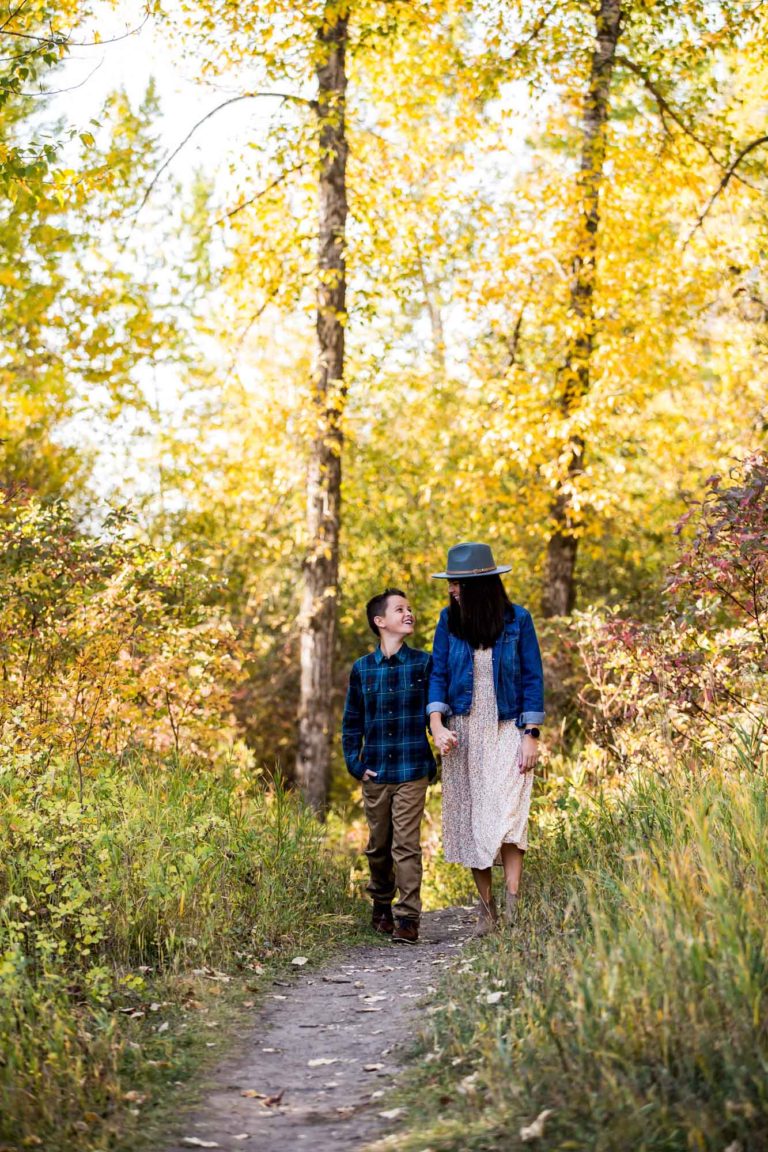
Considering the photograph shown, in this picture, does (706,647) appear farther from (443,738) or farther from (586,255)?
(586,255)

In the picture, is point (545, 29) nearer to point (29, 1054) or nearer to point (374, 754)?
point (374, 754)

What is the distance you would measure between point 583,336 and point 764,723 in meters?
6.44

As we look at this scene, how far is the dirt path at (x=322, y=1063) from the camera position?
4.05m

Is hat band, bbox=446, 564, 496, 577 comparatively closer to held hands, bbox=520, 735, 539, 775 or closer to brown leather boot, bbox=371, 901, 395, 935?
held hands, bbox=520, 735, 539, 775

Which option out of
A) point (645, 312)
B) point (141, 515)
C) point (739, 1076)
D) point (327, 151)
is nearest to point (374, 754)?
point (739, 1076)

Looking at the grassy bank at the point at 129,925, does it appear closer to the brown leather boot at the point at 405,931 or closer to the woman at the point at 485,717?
the brown leather boot at the point at 405,931

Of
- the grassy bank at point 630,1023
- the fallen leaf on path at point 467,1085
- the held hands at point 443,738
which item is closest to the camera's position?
the grassy bank at point 630,1023

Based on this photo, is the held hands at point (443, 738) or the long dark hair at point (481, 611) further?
the long dark hair at point (481, 611)

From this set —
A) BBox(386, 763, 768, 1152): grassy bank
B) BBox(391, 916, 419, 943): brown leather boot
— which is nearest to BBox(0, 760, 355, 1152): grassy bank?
BBox(391, 916, 419, 943): brown leather boot

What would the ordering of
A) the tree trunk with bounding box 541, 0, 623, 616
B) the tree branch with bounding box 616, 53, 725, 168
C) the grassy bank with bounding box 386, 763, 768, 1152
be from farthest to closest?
the tree branch with bounding box 616, 53, 725, 168 < the tree trunk with bounding box 541, 0, 623, 616 < the grassy bank with bounding box 386, 763, 768, 1152

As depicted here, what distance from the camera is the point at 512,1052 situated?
416 centimetres

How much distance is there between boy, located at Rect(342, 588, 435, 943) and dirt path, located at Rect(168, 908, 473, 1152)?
2.30 ft

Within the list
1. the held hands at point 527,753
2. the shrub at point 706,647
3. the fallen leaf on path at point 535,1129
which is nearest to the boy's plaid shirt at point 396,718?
the held hands at point 527,753

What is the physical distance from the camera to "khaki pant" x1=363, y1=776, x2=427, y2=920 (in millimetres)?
7254
